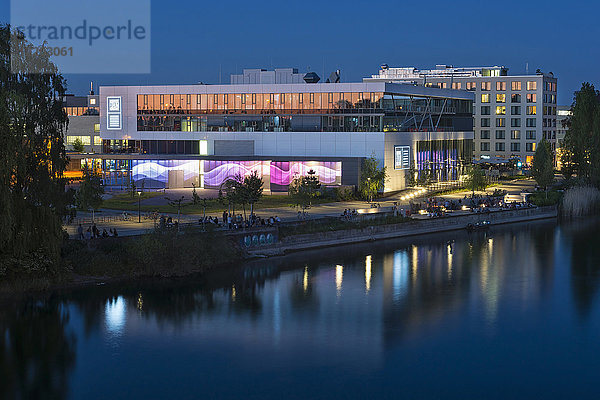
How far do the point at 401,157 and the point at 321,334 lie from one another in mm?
44488

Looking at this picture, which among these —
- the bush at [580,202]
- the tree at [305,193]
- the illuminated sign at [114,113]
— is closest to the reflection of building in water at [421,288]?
the tree at [305,193]

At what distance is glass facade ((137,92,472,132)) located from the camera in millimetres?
73500

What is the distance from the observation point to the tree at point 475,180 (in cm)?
7519

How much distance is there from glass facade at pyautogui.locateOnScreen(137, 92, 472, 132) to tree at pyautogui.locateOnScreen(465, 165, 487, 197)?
7279 mm

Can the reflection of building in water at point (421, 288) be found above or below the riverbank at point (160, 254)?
below

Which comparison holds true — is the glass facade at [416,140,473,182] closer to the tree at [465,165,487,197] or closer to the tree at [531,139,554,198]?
the tree at [465,165,487,197]

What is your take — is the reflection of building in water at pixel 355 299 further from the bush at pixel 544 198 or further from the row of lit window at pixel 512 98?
the row of lit window at pixel 512 98

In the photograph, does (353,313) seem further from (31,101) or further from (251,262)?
(31,101)

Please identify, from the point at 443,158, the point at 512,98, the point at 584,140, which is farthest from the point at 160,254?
the point at 512,98

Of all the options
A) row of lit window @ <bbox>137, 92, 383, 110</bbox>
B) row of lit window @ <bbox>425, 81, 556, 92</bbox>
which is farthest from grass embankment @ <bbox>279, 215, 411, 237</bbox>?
row of lit window @ <bbox>425, 81, 556, 92</bbox>

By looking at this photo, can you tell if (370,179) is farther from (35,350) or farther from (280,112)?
(35,350)

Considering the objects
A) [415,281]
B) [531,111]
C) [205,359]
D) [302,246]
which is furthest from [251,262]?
→ [531,111]

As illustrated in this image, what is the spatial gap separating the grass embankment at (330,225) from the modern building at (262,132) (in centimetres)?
1462

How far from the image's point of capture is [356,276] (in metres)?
43.7
